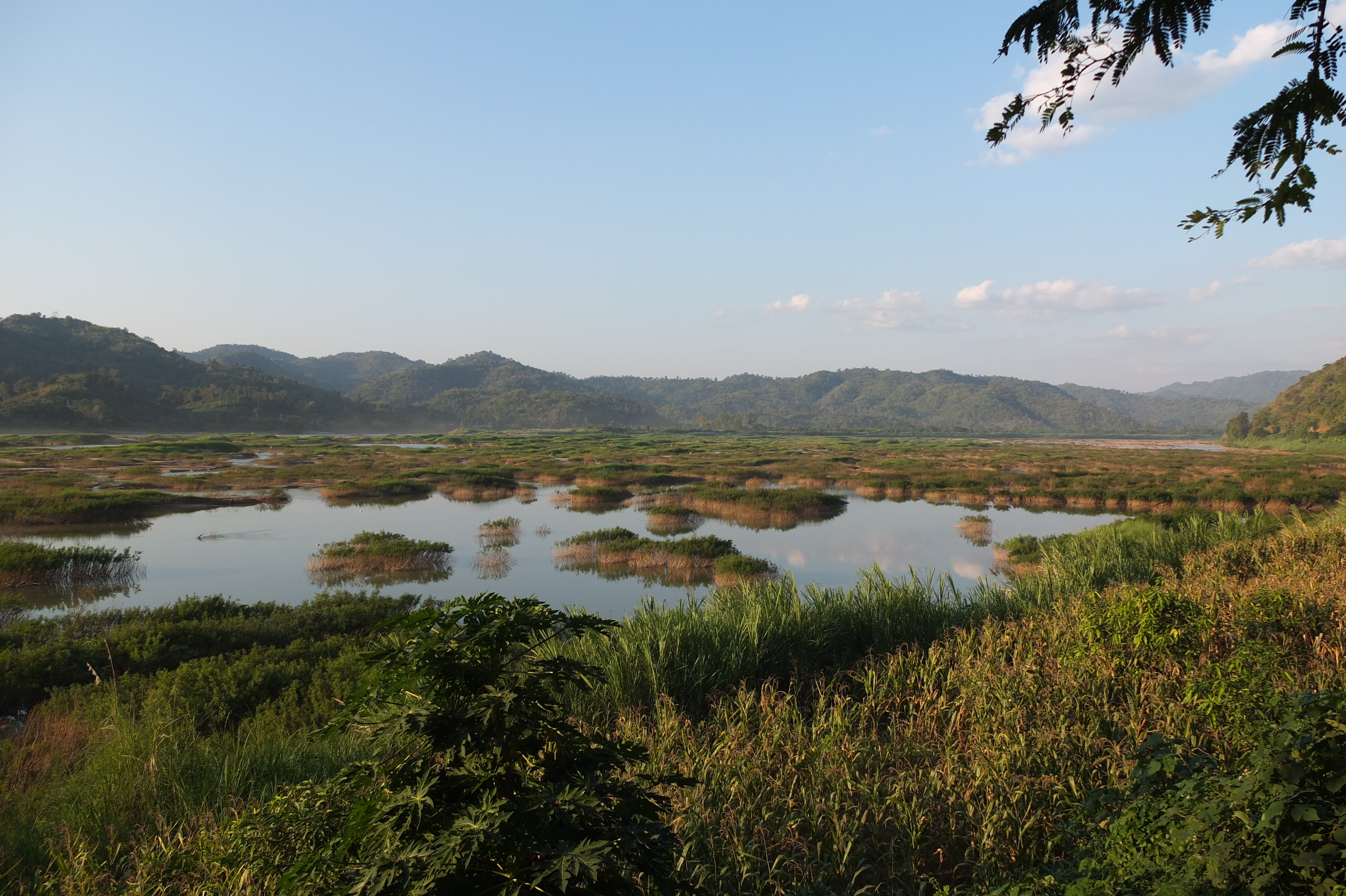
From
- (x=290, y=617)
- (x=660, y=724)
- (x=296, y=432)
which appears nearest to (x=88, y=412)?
(x=296, y=432)

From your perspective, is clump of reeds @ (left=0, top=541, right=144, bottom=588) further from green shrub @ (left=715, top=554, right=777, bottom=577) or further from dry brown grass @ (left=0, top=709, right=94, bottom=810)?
green shrub @ (left=715, top=554, right=777, bottom=577)

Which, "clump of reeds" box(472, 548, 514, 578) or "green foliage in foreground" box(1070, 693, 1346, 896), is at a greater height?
"green foliage in foreground" box(1070, 693, 1346, 896)

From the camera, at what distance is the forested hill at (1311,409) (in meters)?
85.6

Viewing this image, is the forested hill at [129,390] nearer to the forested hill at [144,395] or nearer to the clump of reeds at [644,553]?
the forested hill at [144,395]

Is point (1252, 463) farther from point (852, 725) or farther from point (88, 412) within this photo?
point (88, 412)

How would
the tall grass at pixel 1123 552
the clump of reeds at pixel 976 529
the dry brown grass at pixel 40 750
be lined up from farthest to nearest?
the clump of reeds at pixel 976 529, the tall grass at pixel 1123 552, the dry brown grass at pixel 40 750

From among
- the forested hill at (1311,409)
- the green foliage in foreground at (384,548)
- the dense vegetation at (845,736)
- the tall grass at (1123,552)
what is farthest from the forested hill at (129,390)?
the forested hill at (1311,409)

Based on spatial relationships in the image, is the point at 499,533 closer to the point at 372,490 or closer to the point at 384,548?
the point at 384,548

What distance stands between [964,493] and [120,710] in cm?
3386

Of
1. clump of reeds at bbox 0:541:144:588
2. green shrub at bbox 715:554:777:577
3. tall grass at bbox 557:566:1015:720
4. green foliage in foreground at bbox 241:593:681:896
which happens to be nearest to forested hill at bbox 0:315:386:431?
clump of reeds at bbox 0:541:144:588

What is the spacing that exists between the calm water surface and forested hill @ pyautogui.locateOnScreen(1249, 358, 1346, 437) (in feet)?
281

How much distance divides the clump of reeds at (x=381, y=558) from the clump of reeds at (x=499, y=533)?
7.48ft

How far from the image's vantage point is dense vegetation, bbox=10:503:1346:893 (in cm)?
282

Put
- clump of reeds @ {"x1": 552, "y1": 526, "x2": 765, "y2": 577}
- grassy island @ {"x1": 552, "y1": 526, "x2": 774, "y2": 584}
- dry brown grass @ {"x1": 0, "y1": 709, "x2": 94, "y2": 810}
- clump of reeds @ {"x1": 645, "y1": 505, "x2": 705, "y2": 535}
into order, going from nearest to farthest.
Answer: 1. dry brown grass @ {"x1": 0, "y1": 709, "x2": 94, "y2": 810}
2. grassy island @ {"x1": 552, "y1": 526, "x2": 774, "y2": 584}
3. clump of reeds @ {"x1": 552, "y1": 526, "x2": 765, "y2": 577}
4. clump of reeds @ {"x1": 645, "y1": 505, "x2": 705, "y2": 535}
